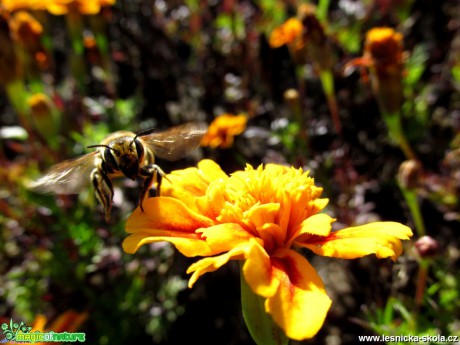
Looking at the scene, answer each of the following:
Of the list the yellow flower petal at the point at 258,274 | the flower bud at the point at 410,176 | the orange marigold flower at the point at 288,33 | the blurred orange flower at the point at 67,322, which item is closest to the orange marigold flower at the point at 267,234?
the yellow flower petal at the point at 258,274

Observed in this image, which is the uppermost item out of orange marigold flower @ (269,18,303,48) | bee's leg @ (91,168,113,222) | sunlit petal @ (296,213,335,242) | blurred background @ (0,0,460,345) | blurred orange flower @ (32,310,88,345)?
orange marigold flower @ (269,18,303,48)

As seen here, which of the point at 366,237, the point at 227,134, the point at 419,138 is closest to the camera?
the point at 366,237

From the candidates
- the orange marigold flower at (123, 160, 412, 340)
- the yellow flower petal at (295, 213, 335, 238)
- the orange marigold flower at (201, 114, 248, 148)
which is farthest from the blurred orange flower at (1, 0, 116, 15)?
the yellow flower petal at (295, 213, 335, 238)

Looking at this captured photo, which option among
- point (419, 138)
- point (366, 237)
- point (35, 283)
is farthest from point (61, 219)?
point (419, 138)

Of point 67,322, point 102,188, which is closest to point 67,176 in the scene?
point 102,188

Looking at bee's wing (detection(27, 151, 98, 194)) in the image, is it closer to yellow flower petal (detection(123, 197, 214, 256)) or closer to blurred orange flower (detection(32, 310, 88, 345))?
yellow flower petal (detection(123, 197, 214, 256))

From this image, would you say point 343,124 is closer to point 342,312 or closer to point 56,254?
point 342,312

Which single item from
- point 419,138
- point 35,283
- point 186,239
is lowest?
point 35,283

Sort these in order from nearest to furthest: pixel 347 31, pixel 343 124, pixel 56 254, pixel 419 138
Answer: pixel 56 254
pixel 419 138
pixel 343 124
pixel 347 31
